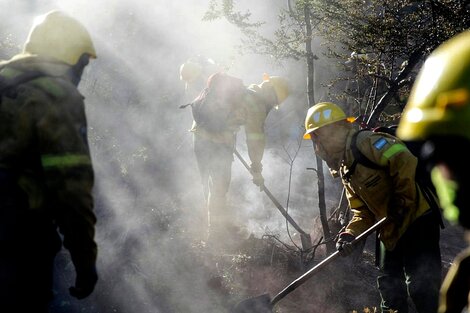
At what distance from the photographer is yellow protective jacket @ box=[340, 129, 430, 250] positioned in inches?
125

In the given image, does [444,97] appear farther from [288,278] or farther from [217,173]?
[217,173]

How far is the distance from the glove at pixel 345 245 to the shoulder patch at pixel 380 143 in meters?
0.97

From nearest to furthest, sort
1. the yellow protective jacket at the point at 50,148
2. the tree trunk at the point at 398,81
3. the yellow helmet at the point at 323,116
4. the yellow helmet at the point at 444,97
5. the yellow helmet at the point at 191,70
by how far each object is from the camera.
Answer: the yellow helmet at the point at 444,97 < the yellow protective jacket at the point at 50,148 < the yellow helmet at the point at 323,116 < the tree trunk at the point at 398,81 < the yellow helmet at the point at 191,70

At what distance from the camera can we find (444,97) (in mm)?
1570

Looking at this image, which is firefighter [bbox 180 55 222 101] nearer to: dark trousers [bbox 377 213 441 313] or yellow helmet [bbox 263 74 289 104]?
yellow helmet [bbox 263 74 289 104]

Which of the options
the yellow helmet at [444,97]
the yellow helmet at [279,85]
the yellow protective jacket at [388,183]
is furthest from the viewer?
the yellow helmet at [279,85]

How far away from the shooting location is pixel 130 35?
1059cm

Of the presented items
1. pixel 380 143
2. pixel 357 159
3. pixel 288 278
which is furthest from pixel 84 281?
pixel 288 278

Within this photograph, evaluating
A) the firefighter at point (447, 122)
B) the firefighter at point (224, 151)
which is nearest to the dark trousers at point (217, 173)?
the firefighter at point (224, 151)

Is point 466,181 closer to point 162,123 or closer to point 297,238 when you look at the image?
point 297,238

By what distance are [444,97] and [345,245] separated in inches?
91.5

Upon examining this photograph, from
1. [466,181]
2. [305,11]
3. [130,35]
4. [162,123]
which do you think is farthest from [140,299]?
[130,35]

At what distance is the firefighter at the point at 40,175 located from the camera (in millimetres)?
2035

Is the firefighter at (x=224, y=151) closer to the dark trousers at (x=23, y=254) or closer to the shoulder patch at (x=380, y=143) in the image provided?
the shoulder patch at (x=380, y=143)
